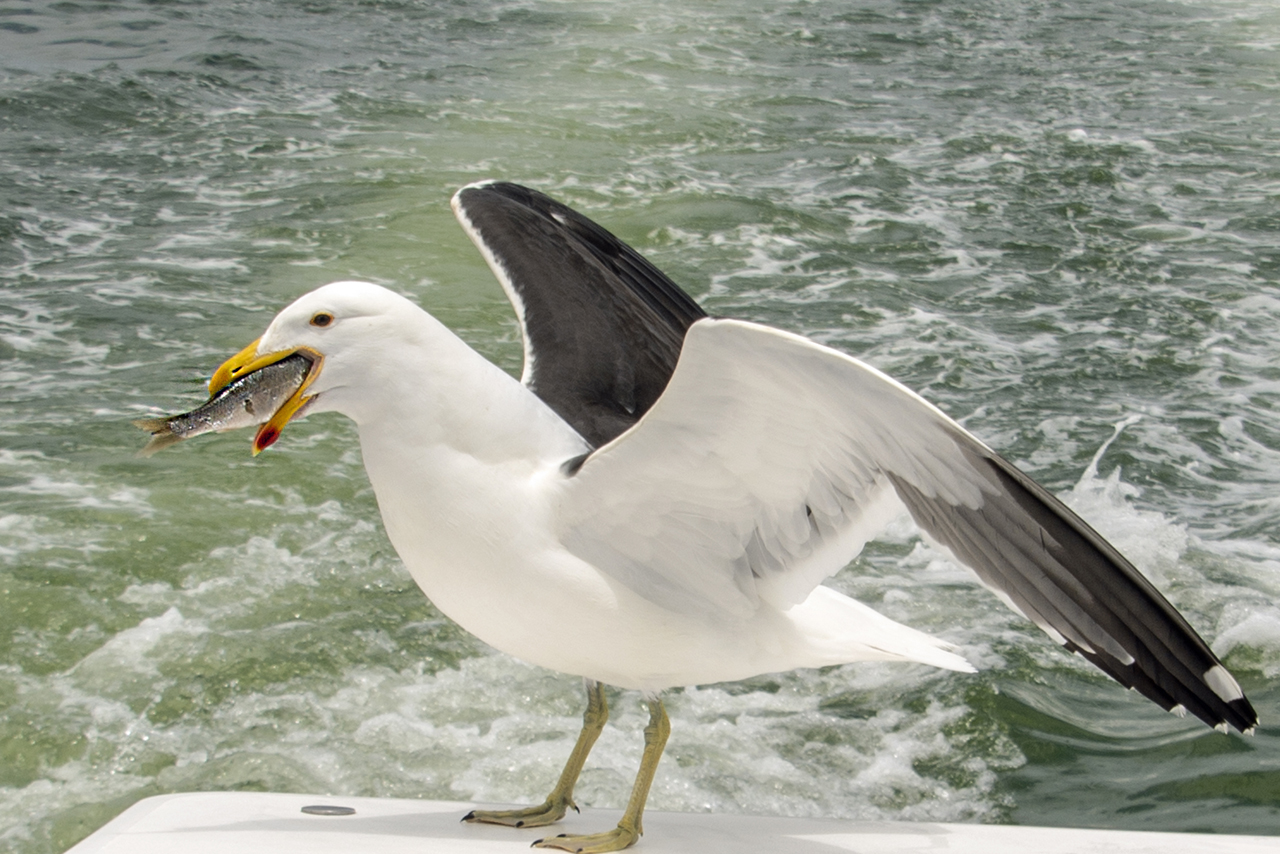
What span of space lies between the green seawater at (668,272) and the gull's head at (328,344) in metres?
0.70

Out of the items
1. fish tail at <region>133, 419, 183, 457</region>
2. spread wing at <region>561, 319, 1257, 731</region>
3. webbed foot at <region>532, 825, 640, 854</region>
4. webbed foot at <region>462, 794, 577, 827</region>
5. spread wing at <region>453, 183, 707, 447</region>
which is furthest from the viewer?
spread wing at <region>453, 183, 707, 447</region>

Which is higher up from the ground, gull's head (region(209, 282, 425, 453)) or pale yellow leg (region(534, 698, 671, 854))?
gull's head (region(209, 282, 425, 453))

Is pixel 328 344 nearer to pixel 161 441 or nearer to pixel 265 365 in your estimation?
pixel 265 365

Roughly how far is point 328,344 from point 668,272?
6.21 m

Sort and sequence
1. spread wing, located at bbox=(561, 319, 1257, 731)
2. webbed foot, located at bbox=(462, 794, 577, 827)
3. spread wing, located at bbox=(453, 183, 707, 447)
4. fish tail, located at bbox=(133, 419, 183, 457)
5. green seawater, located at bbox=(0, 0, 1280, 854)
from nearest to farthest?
spread wing, located at bbox=(561, 319, 1257, 731)
fish tail, located at bbox=(133, 419, 183, 457)
webbed foot, located at bbox=(462, 794, 577, 827)
spread wing, located at bbox=(453, 183, 707, 447)
green seawater, located at bbox=(0, 0, 1280, 854)

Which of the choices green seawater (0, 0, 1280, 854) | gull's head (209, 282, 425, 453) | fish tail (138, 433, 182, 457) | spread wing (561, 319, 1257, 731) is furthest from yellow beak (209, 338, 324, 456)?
green seawater (0, 0, 1280, 854)

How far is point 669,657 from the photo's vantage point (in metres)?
2.96

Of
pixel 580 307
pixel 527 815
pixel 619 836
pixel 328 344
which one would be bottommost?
pixel 527 815

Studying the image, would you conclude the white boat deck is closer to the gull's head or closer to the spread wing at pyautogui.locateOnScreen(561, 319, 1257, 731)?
the spread wing at pyautogui.locateOnScreen(561, 319, 1257, 731)

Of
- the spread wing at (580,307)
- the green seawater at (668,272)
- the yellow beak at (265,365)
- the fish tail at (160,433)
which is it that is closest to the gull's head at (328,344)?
the yellow beak at (265,365)

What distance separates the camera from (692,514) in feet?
9.26

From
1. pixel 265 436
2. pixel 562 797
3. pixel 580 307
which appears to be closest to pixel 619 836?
pixel 562 797

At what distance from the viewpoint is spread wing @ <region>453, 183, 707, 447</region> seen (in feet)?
12.3

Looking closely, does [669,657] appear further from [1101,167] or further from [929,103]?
[929,103]
